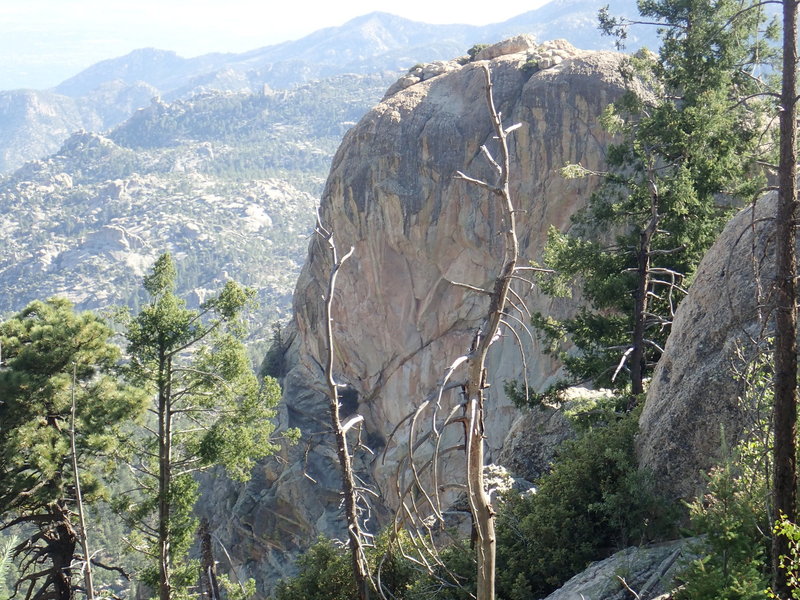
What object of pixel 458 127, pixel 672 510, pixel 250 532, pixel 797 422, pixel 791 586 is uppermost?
pixel 458 127

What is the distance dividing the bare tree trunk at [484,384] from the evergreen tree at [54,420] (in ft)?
36.6

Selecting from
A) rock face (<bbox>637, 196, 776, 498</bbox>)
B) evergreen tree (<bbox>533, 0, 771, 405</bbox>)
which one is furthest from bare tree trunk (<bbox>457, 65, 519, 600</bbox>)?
evergreen tree (<bbox>533, 0, 771, 405</bbox>)

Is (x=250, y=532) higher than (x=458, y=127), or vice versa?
(x=458, y=127)

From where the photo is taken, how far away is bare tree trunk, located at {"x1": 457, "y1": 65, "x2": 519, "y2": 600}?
14.6 ft

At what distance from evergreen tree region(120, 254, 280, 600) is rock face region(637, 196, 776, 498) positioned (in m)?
8.28

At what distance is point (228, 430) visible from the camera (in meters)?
14.8

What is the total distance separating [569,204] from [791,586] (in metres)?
25.2

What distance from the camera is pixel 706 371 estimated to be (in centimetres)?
873

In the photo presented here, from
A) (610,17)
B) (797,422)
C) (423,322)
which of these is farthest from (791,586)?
(423,322)

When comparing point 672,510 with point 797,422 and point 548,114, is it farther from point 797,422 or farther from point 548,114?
point 548,114

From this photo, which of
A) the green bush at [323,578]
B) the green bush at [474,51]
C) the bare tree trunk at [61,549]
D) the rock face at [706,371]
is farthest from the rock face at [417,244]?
the rock face at [706,371]

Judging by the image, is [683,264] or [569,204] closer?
[683,264]

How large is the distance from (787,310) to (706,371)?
2.90 metres

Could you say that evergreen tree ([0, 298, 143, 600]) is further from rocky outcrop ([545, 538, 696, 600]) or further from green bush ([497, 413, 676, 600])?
rocky outcrop ([545, 538, 696, 600])
